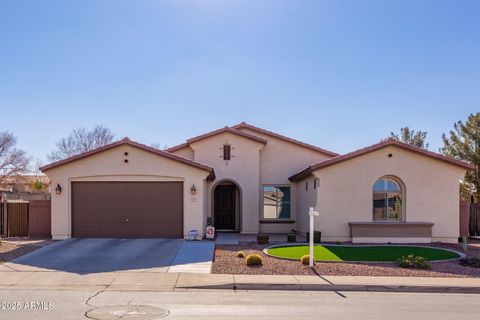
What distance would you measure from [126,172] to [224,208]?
6.97m

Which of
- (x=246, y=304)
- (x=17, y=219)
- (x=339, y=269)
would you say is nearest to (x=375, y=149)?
(x=339, y=269)

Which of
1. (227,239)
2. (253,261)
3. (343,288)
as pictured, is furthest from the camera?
(227,239)

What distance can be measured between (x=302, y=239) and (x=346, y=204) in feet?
8.97

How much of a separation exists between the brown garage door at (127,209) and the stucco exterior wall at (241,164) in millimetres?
4731

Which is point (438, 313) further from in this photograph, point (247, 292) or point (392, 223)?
point (392, 223)

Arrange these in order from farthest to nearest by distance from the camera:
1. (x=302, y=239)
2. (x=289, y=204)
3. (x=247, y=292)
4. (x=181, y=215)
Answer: (x=289, y=204) < (x=302, y=239) < (x=181, y=215) < (x=247, y=292)

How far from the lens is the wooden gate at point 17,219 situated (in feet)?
72.0

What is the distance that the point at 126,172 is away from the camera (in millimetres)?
21312

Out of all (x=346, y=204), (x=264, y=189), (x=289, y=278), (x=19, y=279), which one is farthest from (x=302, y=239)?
(x=19, y=279)

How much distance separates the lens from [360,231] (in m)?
21.2

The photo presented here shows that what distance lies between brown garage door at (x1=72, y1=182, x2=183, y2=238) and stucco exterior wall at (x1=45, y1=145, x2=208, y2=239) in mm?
248

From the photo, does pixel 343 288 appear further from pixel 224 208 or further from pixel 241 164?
pixel 224 208

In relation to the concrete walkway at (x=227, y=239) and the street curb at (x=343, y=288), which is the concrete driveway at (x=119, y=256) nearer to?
the concrete walkway at (x=227, y=239)

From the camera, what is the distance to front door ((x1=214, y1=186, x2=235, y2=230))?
87.7 feet
